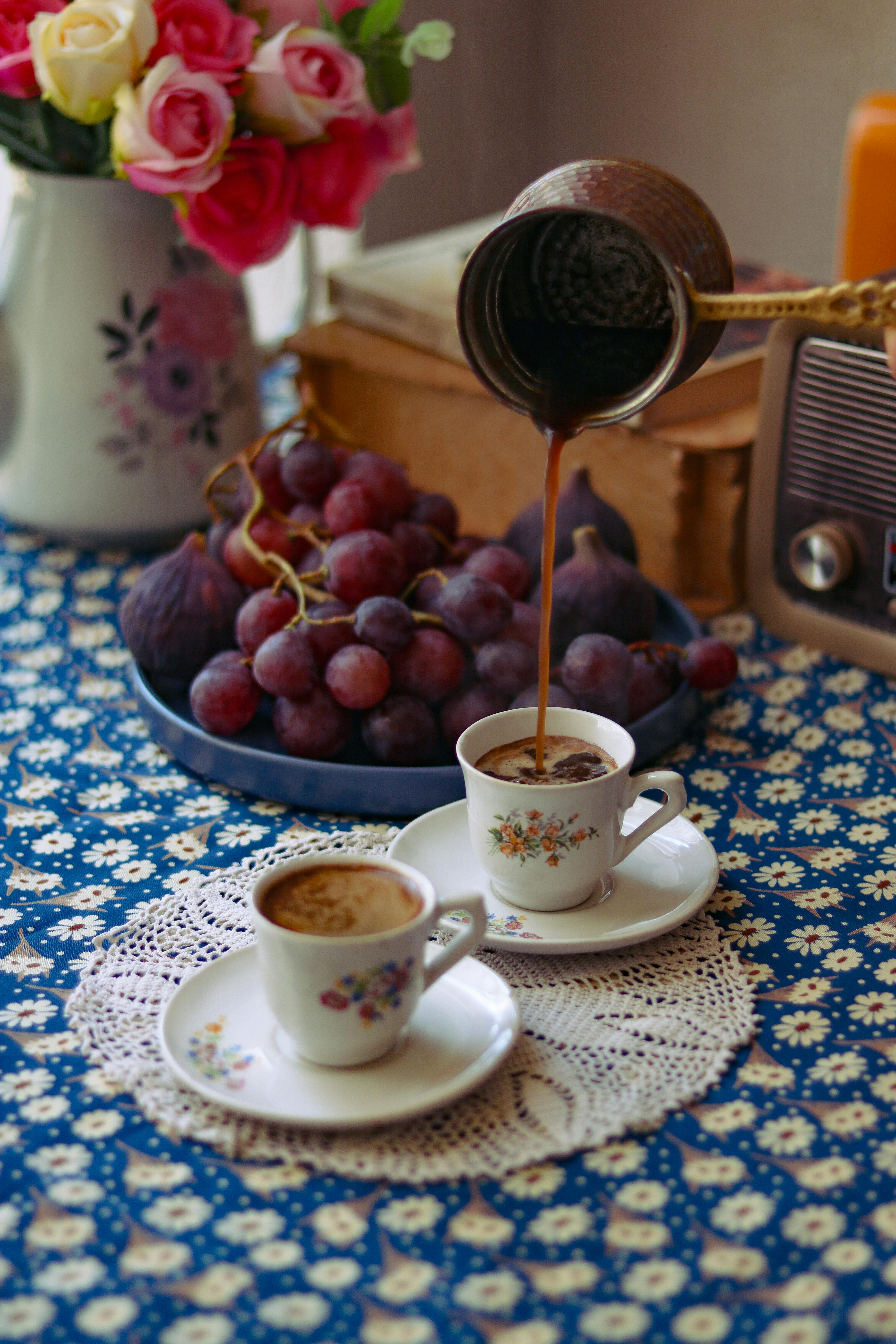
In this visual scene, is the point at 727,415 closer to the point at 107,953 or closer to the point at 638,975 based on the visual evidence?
the point at 638,975

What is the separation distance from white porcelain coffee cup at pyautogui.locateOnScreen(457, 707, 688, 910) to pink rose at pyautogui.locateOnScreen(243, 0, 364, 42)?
0.76 meters

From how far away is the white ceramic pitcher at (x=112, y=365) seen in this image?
1.24m

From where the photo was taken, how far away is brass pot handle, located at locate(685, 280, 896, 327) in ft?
2.18

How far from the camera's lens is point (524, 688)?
3.09ft

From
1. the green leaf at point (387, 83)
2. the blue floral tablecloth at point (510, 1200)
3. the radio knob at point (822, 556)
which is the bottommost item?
the blue floral tablecloth at point (510, 1200)

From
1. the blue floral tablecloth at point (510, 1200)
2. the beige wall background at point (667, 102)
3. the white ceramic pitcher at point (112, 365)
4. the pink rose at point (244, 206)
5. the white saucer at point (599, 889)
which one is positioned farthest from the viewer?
the beige wall background at point (667, 102)

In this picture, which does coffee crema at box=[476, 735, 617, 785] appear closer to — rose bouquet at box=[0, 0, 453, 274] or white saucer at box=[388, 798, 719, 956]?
white saucer at box=[388, 798, 719, 956]

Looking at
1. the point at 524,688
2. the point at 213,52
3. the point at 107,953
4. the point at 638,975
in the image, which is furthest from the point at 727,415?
the point at 107,953

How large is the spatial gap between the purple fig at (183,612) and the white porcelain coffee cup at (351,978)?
0.41 metres

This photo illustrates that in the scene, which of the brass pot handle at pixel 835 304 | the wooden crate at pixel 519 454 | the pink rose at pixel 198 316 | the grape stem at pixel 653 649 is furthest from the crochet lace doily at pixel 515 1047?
the pink rose at pixel 198 316

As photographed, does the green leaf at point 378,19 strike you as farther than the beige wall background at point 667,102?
No

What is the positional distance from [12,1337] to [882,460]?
34.5 inches

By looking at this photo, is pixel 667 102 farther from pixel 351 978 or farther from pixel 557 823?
pixel 351 978

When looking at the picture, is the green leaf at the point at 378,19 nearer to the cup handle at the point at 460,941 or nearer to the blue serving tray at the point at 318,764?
the blue serving tray at the point at 318,764
